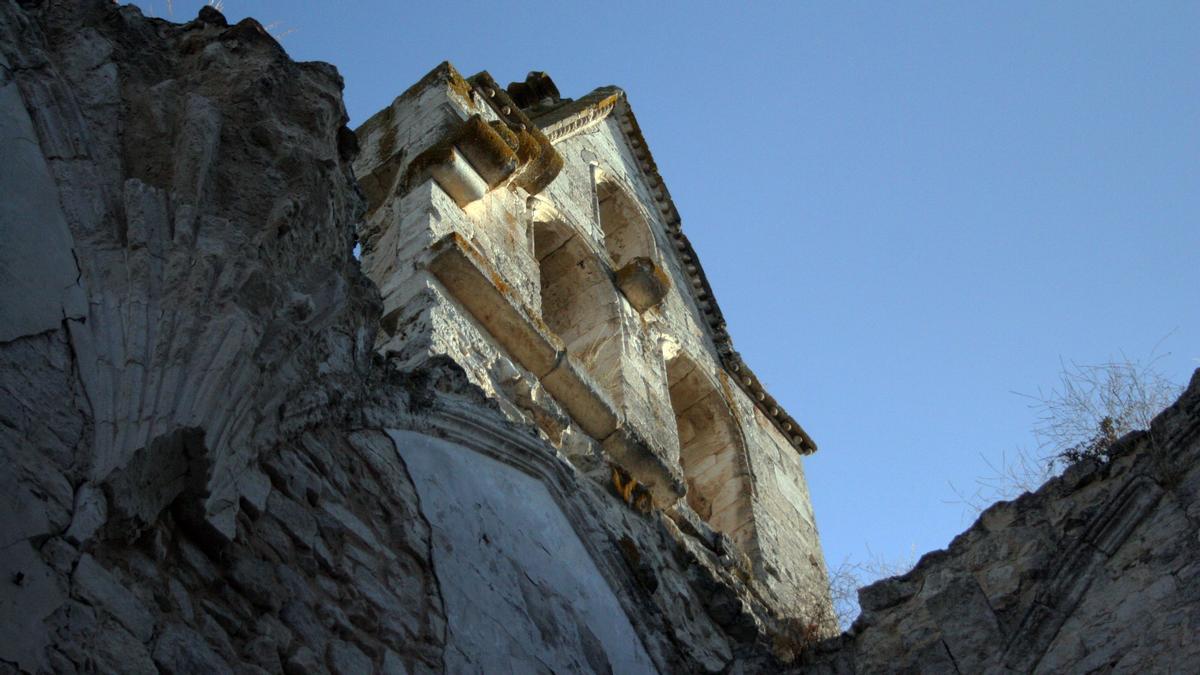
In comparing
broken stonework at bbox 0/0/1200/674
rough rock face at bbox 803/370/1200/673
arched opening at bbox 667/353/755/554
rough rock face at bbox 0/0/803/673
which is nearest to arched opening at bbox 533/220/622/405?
arched opening at bbox 667/353/755/554

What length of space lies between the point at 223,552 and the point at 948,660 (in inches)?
119

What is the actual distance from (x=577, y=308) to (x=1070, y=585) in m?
5.41

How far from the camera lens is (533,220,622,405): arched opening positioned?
9.80 meters

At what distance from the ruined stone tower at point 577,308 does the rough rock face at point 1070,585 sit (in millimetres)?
1603

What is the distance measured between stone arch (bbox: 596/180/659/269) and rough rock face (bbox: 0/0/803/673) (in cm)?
735

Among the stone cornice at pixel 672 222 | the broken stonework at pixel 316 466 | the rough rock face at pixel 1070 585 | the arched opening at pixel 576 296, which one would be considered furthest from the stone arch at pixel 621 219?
the rough rock face at pixel 1070 585

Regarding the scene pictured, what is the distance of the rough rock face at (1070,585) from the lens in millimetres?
4910

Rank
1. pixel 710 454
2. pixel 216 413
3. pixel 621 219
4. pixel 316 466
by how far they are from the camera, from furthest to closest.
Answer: pixel 621 219 < pixel 710 454 < pixel 316 466 < pixel 216 413

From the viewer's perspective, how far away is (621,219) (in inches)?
501

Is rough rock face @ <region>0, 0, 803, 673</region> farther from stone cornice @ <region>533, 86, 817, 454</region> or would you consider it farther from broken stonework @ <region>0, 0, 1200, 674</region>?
stone cornice @ <region>533, 86, 817, 454</region>

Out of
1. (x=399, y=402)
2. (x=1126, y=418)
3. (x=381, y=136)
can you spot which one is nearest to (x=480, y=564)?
(x=399, y=402)

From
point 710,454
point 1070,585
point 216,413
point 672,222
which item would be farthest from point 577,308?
point 216,413

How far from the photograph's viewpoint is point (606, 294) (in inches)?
402

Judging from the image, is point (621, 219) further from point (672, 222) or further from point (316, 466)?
point (316, 466)
